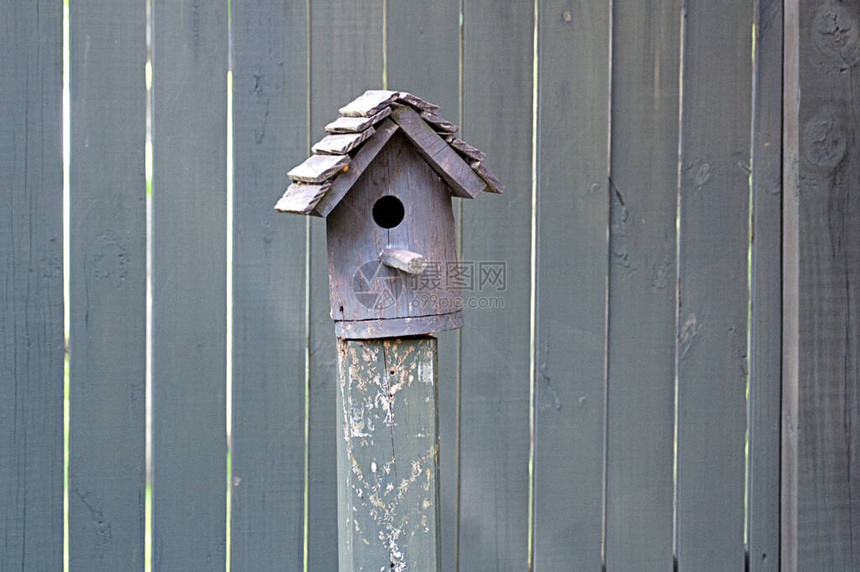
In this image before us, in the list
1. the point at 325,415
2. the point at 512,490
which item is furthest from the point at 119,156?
the point at 512,490

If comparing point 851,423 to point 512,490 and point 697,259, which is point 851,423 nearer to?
point 697,259

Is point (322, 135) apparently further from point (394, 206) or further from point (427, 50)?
point (394, 206)

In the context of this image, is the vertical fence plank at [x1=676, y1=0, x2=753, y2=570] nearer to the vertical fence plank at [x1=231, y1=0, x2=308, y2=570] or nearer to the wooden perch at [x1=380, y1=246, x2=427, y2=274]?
the vertical fence plank at [x1=231, y1=0, x2=308, y2=570]

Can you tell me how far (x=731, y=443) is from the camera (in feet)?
8.96

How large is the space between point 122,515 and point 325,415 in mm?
535

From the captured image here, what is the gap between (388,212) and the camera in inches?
74.9

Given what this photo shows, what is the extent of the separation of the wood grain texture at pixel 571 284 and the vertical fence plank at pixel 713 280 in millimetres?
217

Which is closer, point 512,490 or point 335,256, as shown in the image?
point 335,256

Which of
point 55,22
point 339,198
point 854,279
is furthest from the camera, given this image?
point 854,279

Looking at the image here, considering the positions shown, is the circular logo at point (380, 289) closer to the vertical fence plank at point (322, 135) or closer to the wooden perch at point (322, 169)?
the wooden perch at point (322, 169)

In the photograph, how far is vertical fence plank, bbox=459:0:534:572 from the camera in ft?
8.47

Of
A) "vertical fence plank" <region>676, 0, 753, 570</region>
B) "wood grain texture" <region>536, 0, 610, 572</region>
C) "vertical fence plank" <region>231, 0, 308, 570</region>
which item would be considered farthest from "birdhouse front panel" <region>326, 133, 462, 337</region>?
"vertical fence plank" <region>676, 0, 753, 570</region>

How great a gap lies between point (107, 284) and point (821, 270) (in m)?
1.73

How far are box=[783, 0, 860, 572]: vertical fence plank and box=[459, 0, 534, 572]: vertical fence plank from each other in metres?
0.66
